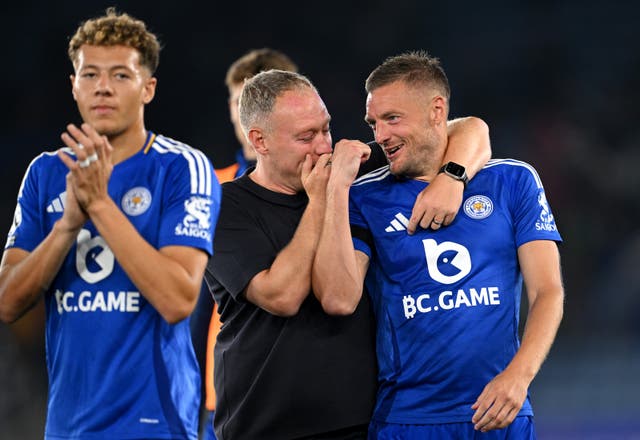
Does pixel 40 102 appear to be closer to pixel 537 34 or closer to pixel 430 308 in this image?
pixel 537 34

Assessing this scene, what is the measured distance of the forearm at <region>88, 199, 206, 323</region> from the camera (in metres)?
2.46

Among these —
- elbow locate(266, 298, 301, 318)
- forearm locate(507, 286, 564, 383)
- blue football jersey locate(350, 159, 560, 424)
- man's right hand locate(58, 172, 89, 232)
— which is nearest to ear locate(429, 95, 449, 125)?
blue football jersey locate(350, 159, 560, 424)

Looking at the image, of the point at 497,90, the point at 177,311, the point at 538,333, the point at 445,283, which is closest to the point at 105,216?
the point at 177,311

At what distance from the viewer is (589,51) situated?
30.5ft

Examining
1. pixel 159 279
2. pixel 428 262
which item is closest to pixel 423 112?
pixel 428 262

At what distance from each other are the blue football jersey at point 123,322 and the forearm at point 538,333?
1056 mm

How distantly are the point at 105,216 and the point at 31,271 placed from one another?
12.1 inches

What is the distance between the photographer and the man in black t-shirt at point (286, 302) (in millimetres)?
3014

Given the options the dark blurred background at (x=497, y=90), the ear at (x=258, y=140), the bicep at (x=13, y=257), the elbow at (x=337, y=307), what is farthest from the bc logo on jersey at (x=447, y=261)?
the dark blurred background at (x=497, y=90)

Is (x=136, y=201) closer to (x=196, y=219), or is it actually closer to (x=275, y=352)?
(x=196, y=219)

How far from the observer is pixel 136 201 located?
8.82 ft

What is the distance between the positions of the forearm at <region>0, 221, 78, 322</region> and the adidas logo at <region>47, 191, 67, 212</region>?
0.51 ft

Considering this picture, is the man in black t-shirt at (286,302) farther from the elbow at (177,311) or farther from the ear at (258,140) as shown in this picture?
the elbow at (177,311)

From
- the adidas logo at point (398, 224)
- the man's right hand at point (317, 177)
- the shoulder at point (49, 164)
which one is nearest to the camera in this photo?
the shoulder at point (49, 164)
